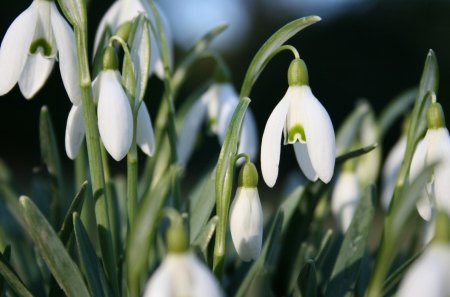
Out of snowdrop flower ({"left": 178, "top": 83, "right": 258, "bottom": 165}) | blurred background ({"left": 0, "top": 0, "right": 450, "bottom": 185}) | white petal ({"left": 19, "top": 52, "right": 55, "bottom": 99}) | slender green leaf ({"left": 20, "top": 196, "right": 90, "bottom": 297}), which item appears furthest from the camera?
blurred background ({"left": 0, "top": 0, "right": 450, "bottom": 185})

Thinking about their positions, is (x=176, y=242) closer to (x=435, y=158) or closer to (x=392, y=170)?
(x=435, y=158)

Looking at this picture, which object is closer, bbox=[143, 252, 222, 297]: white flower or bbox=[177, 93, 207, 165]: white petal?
bbox=[143, 252, 222, 297]: white flower

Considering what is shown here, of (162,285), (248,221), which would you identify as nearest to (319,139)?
(248,221)

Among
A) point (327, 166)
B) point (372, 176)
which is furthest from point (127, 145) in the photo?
point (372, 176)

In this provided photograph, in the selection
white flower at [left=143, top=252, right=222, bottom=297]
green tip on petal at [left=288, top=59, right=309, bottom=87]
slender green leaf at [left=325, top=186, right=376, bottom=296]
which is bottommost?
slender green leaf at [left=325, top=186, right=376, bottom=296]

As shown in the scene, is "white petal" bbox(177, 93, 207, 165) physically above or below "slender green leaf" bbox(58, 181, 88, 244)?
below

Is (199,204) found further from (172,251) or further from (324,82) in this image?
(324,82)

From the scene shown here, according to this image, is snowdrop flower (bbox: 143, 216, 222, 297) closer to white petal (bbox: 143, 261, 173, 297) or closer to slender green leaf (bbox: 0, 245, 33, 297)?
white petal (bbox: 143, 261, 173, 297)

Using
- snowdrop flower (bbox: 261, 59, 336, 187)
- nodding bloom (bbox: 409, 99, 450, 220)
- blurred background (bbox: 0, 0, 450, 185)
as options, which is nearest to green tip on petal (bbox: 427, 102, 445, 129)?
nodding bloom (bbox: 409, 99, 450, 220)
